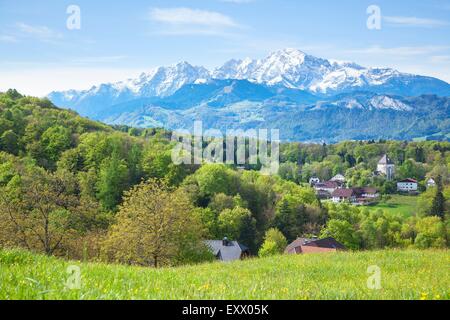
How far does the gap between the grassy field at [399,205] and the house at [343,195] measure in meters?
13.4

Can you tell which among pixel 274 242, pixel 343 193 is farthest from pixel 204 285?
pixel 343 193

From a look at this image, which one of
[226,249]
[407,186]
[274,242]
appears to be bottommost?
[407,186]

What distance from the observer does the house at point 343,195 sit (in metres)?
171

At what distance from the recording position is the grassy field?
5413 inches

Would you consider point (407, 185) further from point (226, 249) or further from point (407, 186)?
point (226, 249)

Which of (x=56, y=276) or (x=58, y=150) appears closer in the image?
(x=56, y=276)

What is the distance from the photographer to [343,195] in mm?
175750

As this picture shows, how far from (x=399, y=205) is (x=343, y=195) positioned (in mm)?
27751

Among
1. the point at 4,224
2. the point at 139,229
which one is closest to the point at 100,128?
the point at 4,224

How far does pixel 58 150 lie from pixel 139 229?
6327 centimetres

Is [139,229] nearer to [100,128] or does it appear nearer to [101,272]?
[101,272]

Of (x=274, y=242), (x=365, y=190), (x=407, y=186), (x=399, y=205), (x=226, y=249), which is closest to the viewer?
(x=226, y=249)

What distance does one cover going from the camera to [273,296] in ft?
26.2
